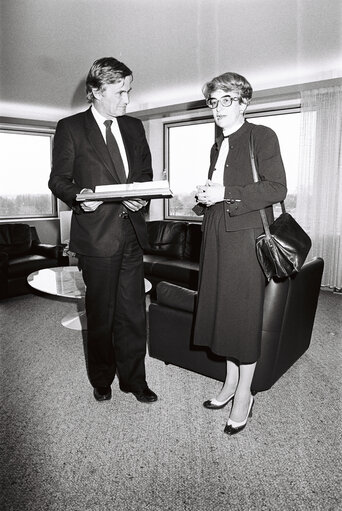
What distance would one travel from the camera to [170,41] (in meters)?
4.03

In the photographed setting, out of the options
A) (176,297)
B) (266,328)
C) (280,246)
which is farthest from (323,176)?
(280,246)

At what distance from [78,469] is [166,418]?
0.57m

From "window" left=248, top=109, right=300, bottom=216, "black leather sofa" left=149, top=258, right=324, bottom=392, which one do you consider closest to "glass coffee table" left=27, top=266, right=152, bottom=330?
"black leather sofa" left=149, top=258, right=324, bottom=392

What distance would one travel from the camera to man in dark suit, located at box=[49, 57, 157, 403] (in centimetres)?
192

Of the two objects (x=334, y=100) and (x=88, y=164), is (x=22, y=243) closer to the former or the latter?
(x=88, y=164)

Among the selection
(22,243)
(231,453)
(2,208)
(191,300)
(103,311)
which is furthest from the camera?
(2,208)

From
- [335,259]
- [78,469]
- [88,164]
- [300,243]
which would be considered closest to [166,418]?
[78,469]

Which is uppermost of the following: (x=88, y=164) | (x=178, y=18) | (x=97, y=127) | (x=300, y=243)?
(x=178, y=18)

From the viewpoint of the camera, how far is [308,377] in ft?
8.66

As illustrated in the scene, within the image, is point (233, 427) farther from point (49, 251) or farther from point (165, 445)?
point (49, 251)

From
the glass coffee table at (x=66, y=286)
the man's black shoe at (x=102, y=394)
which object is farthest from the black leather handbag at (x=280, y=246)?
the glass coffee table at (x=66, y=286)

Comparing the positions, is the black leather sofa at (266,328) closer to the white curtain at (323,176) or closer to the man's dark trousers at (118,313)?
the man's dark trousers at (118,313)

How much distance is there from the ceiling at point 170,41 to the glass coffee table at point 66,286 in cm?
239

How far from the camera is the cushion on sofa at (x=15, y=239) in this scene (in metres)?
5.41
